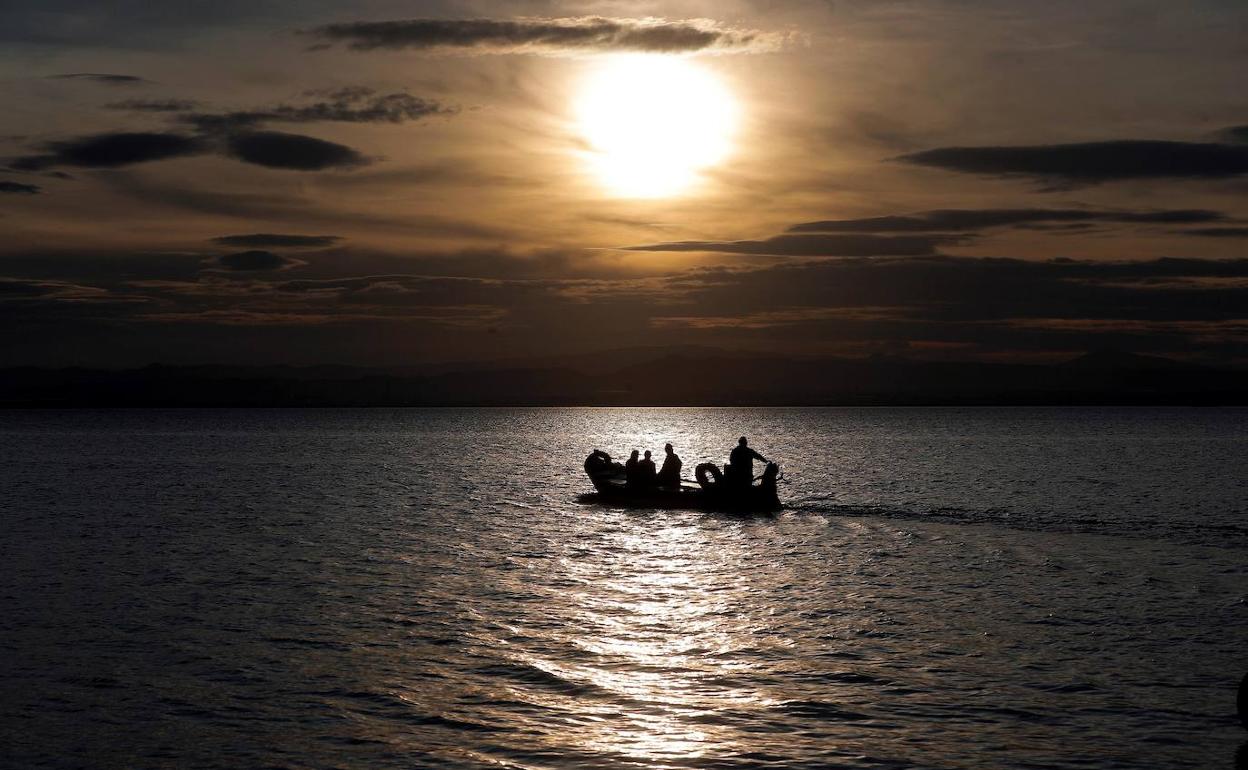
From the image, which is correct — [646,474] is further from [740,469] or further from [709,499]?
[740,469]

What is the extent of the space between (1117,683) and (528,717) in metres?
10.7

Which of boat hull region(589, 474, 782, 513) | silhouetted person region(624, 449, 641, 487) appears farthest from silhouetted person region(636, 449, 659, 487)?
boat hull region(589, 474, 782, 513)

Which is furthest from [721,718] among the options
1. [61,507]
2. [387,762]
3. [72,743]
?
[61,507]

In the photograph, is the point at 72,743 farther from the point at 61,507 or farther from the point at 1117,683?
the point at 61,507

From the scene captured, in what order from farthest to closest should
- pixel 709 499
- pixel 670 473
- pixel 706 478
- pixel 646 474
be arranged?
1. pixel 646 474
2. pixel 670 473
3. pixel 709 499
4. pixel 706 478

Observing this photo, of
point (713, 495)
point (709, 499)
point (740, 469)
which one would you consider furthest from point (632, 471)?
point (740, 469)

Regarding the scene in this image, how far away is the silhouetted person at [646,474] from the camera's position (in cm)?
5275

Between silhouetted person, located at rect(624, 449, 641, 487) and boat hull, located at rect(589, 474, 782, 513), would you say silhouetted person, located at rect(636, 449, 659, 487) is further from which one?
boat hull, located at rect(589, 474, 782, 513)

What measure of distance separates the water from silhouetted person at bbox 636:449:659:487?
73.6 inches

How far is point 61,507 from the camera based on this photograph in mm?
61906

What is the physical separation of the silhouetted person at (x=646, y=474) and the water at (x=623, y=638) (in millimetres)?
1869

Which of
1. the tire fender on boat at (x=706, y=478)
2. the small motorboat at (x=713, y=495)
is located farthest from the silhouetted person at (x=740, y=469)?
the tire fender on boat at (x=706, y=478)

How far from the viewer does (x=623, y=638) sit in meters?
24.5

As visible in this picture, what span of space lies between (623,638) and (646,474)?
28.5 m
